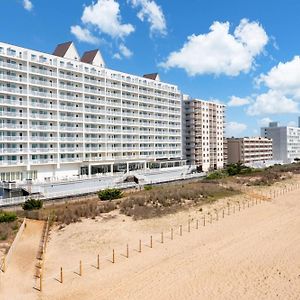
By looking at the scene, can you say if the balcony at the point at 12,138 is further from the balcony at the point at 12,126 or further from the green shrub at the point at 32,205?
the green shrub at the point at 32,205

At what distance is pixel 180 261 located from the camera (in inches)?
952

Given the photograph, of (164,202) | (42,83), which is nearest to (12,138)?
(42,83)

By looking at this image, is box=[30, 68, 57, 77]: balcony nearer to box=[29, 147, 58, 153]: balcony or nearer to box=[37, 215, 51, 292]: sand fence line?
box=[29, 147, 58, 153]: balcony

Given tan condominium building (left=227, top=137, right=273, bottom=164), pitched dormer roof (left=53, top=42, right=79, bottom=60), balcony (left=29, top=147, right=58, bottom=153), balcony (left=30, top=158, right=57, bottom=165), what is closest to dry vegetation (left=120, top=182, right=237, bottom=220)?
balcony (left=30, top=158, right=57, bottom=165)

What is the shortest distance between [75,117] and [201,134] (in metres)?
50.4

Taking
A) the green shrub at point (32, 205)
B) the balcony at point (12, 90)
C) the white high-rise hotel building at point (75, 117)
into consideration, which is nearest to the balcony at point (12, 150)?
the white high-rise hotel building at point (75, 117)

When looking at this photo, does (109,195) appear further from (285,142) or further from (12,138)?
(285,142)

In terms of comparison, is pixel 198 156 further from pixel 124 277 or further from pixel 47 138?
pixel 124 277

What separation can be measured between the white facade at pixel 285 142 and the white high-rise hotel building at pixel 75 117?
91920mm

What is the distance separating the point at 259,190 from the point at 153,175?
86.3ft

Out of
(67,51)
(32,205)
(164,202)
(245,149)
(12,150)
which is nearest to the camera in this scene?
(32,205)

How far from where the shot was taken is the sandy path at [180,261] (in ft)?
64.2

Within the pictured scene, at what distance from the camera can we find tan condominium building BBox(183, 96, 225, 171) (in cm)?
10844

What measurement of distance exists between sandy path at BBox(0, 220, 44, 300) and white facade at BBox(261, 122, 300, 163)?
153 metres
